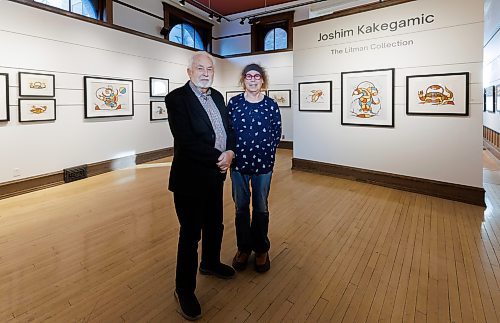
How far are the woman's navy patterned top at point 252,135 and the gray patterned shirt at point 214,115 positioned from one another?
0.79ft

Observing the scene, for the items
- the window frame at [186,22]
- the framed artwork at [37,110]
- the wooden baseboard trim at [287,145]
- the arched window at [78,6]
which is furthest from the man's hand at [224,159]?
the wooden baseboard trim at [287,145]

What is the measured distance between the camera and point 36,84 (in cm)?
547

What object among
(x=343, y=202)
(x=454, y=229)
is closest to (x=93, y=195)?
(x=343, y=202)

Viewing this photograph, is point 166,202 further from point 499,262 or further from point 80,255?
point 499,262

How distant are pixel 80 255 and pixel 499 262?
3.89m

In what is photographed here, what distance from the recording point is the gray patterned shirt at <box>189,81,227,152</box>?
2.12 m

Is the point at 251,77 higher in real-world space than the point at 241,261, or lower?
higher

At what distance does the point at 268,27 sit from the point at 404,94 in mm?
7017

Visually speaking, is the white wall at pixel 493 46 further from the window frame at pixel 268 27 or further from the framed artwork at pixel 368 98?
the window frame at pixel 268 27

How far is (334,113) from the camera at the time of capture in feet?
21.5

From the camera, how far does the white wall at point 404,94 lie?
470 centimetres

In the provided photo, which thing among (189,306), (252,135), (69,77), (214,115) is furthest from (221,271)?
(69,77)

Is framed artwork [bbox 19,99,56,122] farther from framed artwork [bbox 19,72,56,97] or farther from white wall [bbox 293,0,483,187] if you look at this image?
white wall [bbox 293,0,483,187]

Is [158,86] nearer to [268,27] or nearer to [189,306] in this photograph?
[268,27]
